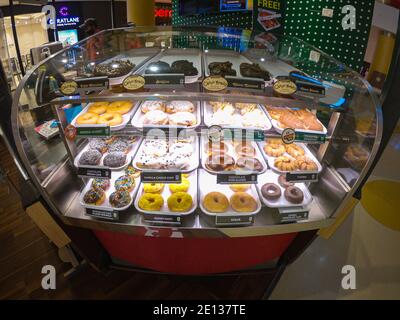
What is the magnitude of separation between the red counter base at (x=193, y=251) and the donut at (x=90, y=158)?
56 centimetres

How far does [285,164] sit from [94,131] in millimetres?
1357

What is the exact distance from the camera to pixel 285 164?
7.12 feet

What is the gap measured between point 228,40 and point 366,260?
2.68 meters

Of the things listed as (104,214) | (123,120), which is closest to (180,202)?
(104,214)

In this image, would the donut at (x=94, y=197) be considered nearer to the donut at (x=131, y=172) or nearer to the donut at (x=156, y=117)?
the donut at (x=131, y=172)

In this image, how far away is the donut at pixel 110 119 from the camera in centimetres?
210

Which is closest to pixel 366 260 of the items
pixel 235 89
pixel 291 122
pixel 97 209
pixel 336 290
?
pixel 336 290

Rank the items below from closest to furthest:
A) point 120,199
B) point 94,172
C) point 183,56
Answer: point 94,172, point 120,199, point 183,56

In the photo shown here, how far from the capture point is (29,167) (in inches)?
71.1

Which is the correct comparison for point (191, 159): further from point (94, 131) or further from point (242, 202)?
point (94, 131)

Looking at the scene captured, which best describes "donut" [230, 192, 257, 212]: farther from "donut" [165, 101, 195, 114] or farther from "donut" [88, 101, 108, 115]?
"donut" [88, 101, 108, 115]

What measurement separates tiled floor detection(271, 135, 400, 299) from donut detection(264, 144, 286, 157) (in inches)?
47.2

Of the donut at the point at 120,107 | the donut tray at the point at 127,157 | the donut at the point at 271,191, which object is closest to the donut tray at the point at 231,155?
the donut at the point at 271,191
